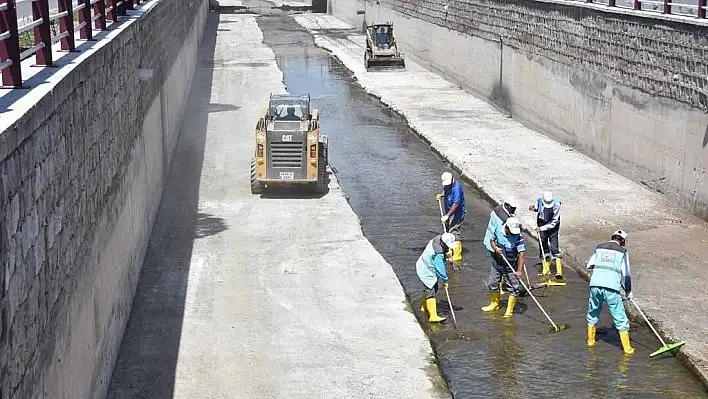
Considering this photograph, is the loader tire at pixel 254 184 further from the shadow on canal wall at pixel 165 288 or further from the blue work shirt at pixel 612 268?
the blue work shirt at pixel 612 268

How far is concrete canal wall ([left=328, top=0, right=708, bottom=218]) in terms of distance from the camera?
19.2 meters

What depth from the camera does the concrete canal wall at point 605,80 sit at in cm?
1920

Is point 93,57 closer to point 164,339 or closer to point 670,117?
point 164,339

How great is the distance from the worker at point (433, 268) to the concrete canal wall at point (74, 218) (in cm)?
415

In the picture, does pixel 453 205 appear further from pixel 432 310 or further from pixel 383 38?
pixel 383 38

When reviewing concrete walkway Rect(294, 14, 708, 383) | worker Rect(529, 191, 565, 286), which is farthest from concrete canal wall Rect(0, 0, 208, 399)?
concrete walkway Rect(294, 14, 708, 383)

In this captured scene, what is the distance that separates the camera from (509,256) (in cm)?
1351

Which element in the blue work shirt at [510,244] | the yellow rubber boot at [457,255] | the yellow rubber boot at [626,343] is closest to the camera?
the yellow rubber boot at [626,343]

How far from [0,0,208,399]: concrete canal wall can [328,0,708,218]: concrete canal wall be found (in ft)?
35.5

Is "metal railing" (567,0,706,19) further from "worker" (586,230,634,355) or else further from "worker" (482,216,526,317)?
"worker" (586,230,634,355)

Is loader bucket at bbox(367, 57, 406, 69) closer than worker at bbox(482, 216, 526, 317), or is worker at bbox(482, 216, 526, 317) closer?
worker at bbox(482, 216, 526, 317)

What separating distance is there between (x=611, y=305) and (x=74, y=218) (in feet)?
21.9

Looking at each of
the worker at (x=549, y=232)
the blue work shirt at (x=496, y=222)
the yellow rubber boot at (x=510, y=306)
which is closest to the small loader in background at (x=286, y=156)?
the worker at (x=549, y=232)

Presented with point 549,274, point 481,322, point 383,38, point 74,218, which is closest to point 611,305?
point 481,322
